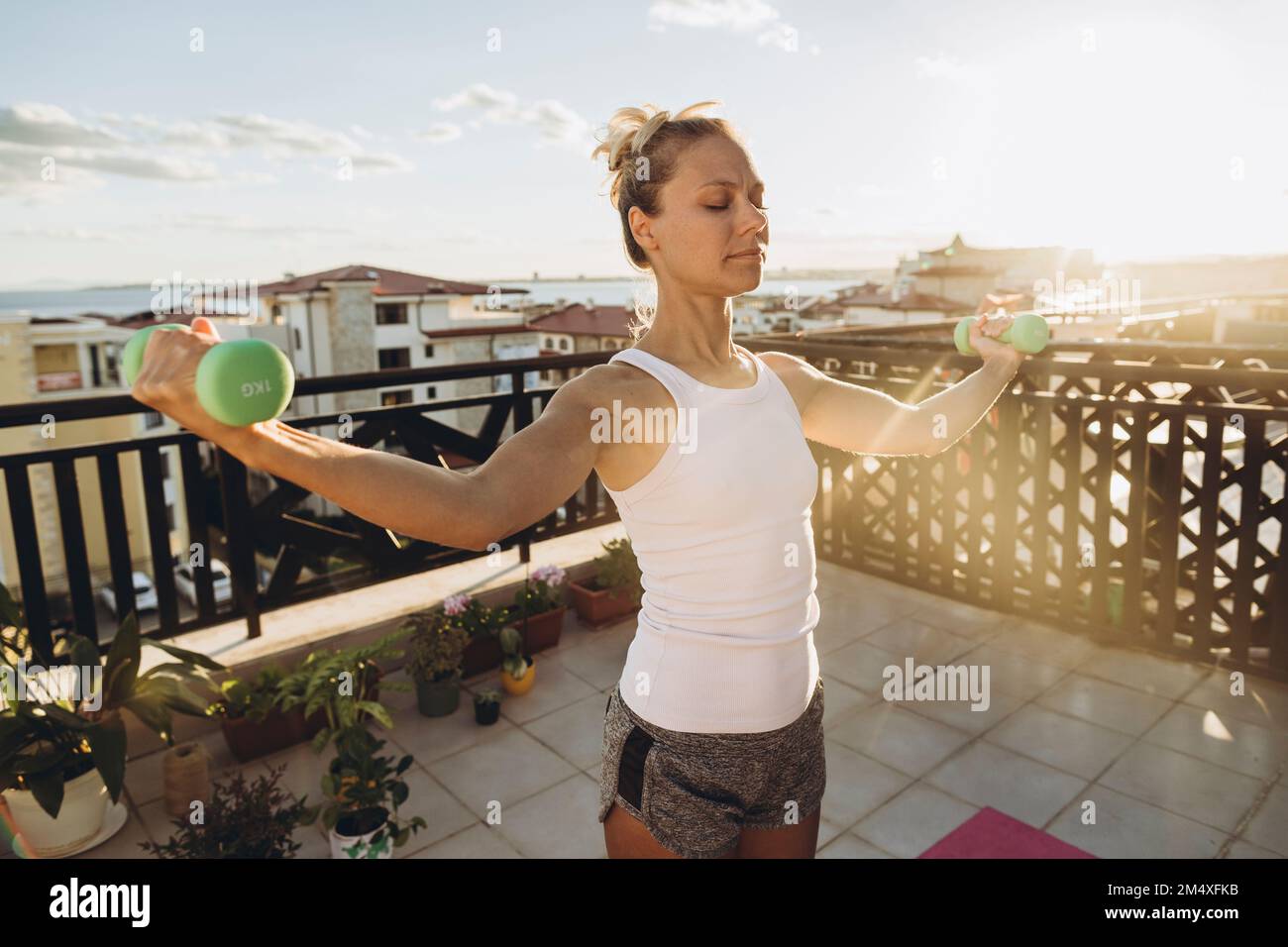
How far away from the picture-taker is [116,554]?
10.4ft

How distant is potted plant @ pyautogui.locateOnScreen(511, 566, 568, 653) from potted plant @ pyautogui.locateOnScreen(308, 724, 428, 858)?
1255 mm

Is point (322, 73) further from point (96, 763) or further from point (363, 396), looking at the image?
point (96, 763)

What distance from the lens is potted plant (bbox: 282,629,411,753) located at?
106 inches

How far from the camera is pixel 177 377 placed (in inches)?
29.6

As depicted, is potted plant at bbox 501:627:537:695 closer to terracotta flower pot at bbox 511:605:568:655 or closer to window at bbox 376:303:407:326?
terracotta flower pot at bbox 511:605:568:655

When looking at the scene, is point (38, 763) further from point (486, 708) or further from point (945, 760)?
point (945, 760)

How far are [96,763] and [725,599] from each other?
209cm

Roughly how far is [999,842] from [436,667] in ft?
6.84

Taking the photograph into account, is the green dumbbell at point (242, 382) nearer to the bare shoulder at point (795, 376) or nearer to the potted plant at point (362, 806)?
the bare shoulder at point (795, 376)

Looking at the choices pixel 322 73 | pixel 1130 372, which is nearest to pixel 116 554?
pixel 1130 372

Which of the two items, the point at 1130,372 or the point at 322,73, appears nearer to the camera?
the point at 1130,372
